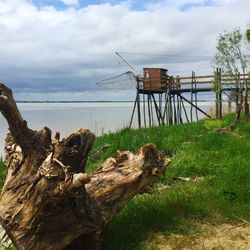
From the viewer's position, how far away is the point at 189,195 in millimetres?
6777

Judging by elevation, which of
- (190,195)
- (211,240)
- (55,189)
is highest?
(55,189)

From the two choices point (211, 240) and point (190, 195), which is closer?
point (211, 240)

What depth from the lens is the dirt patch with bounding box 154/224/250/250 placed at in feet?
16.6

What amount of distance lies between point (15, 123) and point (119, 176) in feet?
4.90

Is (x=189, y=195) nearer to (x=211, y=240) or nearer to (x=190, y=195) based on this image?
(x=190, y=195)

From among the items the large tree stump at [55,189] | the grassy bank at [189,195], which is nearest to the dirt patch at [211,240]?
the grassy bank at [189,195]

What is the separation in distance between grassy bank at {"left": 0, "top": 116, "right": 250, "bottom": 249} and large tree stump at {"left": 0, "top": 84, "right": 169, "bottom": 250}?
416mm

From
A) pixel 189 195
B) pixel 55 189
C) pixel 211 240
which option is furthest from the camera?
pixel 189 195

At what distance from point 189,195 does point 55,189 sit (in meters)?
3.25

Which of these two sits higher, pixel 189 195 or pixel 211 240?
pixel 189 195

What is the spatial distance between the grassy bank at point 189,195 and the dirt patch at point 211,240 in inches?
4.8

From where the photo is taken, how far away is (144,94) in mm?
36562

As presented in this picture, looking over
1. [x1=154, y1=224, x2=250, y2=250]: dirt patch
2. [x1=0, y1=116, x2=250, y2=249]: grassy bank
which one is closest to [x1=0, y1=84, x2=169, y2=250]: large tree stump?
[x1=0, y1=116, x2=250, y2=249]: grassy bank

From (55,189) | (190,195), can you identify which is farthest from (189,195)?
(55,189)
